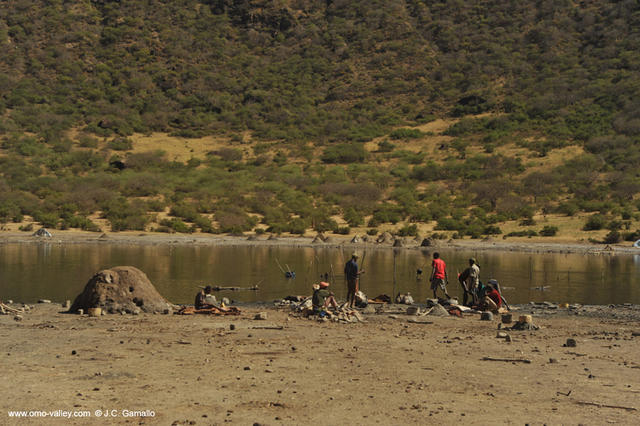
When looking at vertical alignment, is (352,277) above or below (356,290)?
above

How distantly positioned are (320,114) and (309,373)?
73450mm

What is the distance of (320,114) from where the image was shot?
81.8 meters

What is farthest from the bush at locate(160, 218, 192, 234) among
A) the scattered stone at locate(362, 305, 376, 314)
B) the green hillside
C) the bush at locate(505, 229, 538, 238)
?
the scattered stone at locate(362, 305, 376, 314)

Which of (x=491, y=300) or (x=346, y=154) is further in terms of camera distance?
(x=346, y=154)

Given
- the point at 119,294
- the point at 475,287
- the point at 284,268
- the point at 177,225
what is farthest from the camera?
the point at 177,225

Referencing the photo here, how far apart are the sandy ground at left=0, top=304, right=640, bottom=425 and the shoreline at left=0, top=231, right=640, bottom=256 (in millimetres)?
26925

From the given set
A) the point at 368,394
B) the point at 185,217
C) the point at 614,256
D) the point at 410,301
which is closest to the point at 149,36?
the point at 185,217

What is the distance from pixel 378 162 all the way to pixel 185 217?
78.7 ft

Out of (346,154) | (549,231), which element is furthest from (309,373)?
(346,154)

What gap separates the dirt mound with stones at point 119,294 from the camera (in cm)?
1547

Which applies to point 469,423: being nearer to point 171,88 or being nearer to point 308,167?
point 308,167

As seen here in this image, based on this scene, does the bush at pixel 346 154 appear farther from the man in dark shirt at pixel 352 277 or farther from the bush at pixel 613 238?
the man in dark shirt at pixel 352 277

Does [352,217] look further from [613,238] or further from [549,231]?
[613,238]

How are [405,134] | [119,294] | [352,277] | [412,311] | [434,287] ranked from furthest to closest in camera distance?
[405,134] → [434,287] → [352,277] → [412,311] → [119,294]
